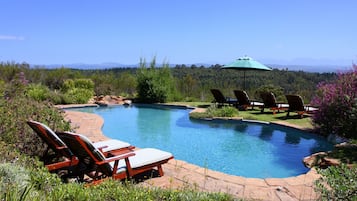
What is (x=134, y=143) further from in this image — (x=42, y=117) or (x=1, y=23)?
(x=1, y=23)

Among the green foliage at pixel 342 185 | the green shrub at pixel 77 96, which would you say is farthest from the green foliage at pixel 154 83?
the green foliage at pixel 342 185

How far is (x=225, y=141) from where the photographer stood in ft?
29.8

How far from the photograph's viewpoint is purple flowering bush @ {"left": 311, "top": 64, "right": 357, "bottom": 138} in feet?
26.9

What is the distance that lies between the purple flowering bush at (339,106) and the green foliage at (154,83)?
27.7ft

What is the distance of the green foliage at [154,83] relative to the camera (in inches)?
645

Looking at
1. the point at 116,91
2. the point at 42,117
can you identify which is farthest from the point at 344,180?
the point at 116,91

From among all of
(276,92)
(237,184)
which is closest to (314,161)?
(237,184)

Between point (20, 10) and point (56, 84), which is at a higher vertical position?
point (20, 10)

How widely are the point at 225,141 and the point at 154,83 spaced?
25.8ft

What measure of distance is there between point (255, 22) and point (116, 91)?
872cm

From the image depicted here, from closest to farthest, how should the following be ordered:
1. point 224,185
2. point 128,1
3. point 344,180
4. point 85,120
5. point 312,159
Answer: point 344,180, point 224,185, point 312,159, point 85,120, point 128,1

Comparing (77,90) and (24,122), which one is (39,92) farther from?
(24,122)

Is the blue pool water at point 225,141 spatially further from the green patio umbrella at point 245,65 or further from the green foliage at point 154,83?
the green patio umbrella at point 245,65

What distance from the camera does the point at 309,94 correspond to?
56.4 feet
